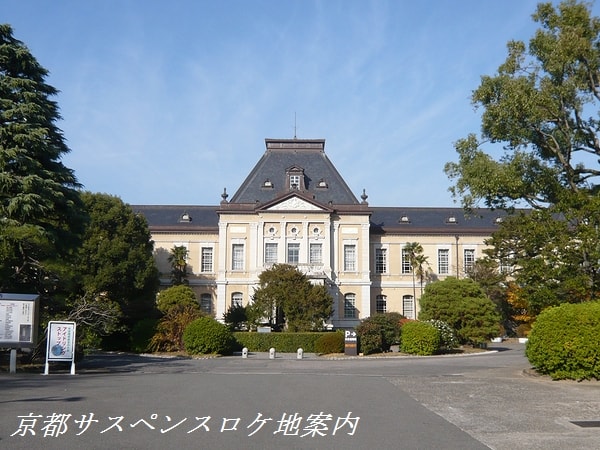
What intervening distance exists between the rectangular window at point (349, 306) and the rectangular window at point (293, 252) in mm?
5434

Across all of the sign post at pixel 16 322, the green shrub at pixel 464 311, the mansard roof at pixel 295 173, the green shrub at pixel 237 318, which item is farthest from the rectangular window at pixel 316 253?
the sign post at pixel 16 322

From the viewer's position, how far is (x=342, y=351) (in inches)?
1352

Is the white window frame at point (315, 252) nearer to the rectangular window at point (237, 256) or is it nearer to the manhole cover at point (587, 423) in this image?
the rectangular window at point (237, 256)

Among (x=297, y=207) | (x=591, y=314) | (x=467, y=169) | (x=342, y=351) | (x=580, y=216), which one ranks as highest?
(x=297, y=207)

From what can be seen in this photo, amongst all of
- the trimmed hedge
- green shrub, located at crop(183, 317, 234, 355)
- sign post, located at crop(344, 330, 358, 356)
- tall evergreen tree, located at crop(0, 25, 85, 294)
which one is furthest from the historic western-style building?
tall evergreen tree, located at crop(0, 25, 85, 294)

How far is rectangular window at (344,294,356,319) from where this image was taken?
55438mm

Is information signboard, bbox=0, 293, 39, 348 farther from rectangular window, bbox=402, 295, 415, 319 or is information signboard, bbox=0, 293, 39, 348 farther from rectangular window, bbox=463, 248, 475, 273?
rectangular window, bbox=463, 248, 475, 273

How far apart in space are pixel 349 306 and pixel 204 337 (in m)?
26.1

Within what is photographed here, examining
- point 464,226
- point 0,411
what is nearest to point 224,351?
point 0,411

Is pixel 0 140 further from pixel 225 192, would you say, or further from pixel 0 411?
pixel 225 192

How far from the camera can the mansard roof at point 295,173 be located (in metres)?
56.6

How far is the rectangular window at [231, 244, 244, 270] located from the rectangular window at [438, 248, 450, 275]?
18131mm

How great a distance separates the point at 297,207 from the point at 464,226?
1694cm

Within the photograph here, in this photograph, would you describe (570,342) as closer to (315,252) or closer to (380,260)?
(315,252)
